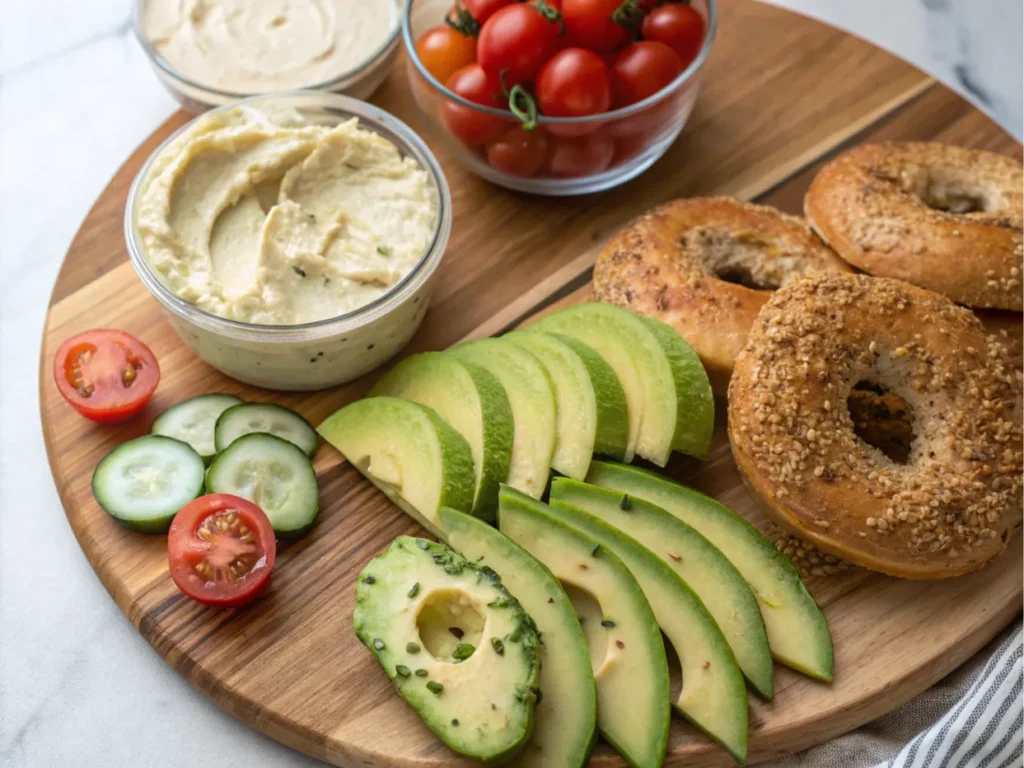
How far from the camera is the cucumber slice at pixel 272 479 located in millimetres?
3525

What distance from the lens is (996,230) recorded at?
3838 millimetres

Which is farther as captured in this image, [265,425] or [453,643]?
[265,425]

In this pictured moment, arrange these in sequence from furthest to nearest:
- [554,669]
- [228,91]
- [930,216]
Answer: [228,91]
[930,216]
[554,669]

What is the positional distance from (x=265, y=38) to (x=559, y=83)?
146 cm

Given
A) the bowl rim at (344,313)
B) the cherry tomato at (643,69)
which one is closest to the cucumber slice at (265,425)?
the bowl rim at (344,313)

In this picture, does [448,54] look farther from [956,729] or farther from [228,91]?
[956,729]

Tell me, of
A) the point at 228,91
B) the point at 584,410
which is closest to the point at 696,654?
the point at 584,410

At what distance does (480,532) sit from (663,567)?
559 mm

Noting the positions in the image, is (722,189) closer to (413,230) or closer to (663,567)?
(413,230)

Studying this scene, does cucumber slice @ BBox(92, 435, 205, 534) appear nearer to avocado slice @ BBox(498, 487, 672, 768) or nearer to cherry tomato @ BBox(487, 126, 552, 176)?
avocado slice @ BBox(498, 487, 672, 768)

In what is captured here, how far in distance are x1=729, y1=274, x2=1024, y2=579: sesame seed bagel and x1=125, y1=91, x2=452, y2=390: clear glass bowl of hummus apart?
1.26 meters

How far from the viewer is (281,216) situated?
12.4 ft

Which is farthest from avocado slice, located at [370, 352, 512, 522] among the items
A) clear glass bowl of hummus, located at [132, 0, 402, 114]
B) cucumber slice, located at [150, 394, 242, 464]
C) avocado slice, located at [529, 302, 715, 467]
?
clear glass bowl of hummus, located at [132, 0, 402, 114]

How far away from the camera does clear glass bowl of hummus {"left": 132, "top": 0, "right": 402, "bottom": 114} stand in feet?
14.9
